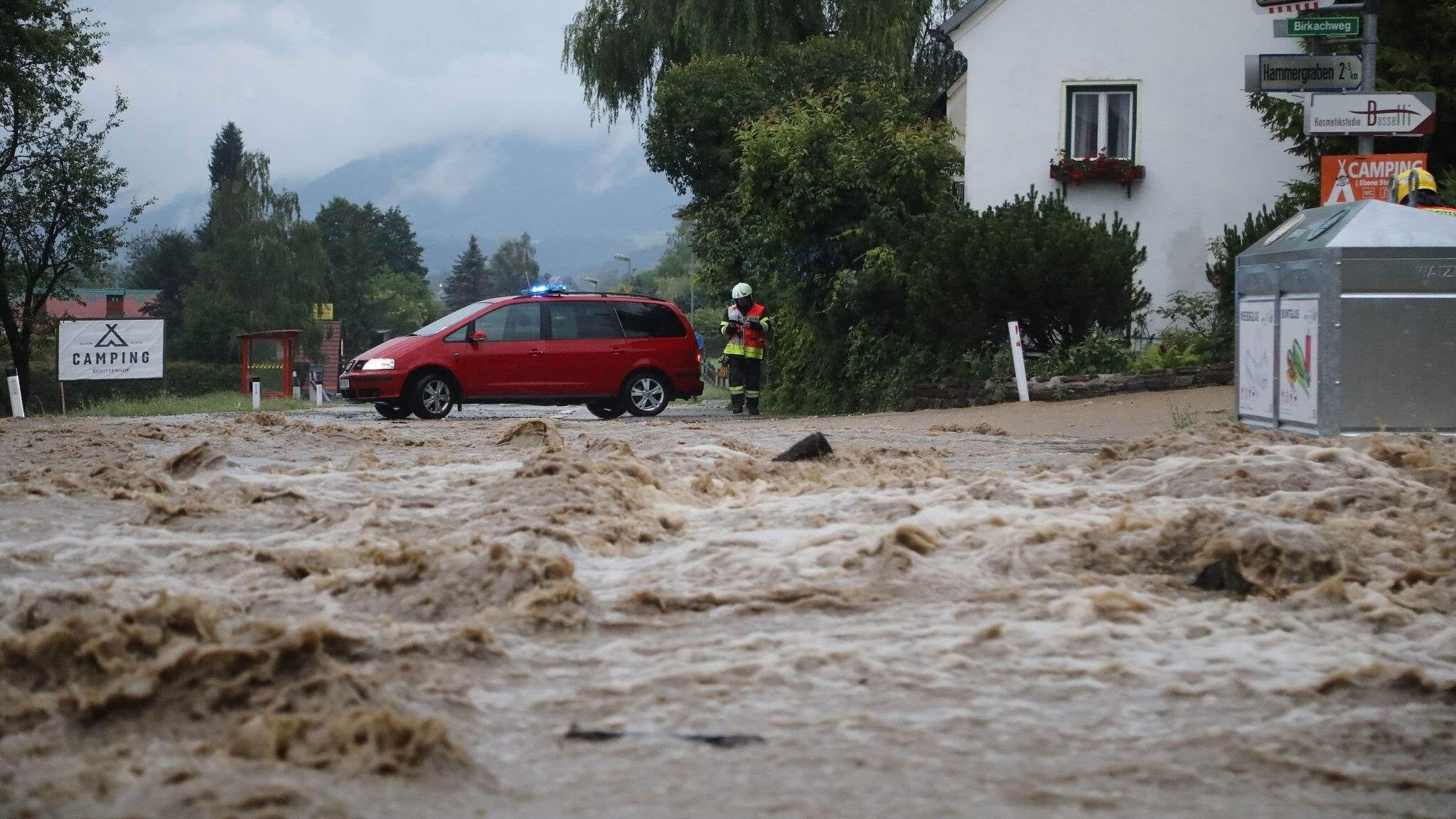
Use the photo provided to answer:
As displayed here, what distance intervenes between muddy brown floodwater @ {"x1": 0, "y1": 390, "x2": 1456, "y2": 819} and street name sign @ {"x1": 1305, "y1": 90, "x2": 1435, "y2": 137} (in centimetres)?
485

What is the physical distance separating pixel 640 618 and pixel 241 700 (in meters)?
1.78

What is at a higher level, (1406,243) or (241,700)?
(1406,243)

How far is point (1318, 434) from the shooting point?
11383mm

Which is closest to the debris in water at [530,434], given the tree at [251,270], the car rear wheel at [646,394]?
the car rear wheel at [646,394]

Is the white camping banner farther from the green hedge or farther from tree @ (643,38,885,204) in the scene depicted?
tree @ (643,38,885,204)

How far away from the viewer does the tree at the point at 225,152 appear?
12812cm

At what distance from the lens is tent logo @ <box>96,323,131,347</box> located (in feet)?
95.1

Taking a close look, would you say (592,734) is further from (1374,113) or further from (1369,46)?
(1369,46)

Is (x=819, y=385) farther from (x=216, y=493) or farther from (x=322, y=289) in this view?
(x=322, y=289)

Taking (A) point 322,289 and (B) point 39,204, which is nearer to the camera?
(B) point 39,204

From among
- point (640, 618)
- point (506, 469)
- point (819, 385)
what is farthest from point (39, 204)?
point (640, 618)

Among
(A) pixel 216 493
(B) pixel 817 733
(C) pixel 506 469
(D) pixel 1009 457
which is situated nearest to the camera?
(B) pixel 817 733

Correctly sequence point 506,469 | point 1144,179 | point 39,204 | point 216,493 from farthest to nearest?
point 39,204 < point 1144,179 < point 506,469 < point 216,493

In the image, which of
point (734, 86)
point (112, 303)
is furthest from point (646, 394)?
point (112, 303)
